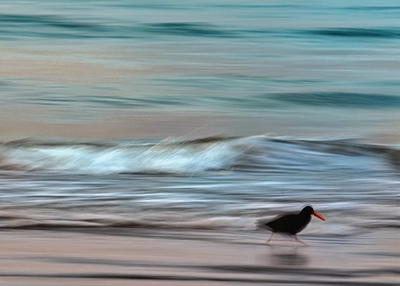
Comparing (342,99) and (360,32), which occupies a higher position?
(360,32)

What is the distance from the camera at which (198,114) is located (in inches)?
334

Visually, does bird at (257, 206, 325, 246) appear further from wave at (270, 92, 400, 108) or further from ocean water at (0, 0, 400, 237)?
wave at (270, 92, 400, 108)

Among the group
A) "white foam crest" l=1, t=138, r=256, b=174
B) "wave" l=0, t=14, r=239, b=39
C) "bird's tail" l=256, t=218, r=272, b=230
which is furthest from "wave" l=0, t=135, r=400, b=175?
"wave" l=0, t=14, r=239, b=39

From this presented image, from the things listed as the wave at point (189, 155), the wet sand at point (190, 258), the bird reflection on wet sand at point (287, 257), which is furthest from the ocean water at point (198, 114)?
the bird reflection on wet sand at point (287, 257)

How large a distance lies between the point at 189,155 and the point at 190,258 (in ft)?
9.86

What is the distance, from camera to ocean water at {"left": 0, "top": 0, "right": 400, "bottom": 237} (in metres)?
4.09

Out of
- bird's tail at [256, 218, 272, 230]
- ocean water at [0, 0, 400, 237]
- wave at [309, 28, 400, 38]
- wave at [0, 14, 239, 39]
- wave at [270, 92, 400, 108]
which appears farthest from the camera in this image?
wave at [0, 14, 239, 39]

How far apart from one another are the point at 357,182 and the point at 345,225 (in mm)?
1270

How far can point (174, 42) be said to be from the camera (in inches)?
560

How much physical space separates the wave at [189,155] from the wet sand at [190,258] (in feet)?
6.11

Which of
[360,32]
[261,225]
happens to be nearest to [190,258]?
[261,225]

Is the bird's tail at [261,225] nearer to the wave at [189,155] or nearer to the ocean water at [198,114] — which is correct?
the ocean water at [198,114]

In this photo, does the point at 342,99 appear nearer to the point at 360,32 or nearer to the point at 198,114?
the point at 198,114

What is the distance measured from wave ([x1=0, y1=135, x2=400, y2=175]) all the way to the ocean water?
21 mm
